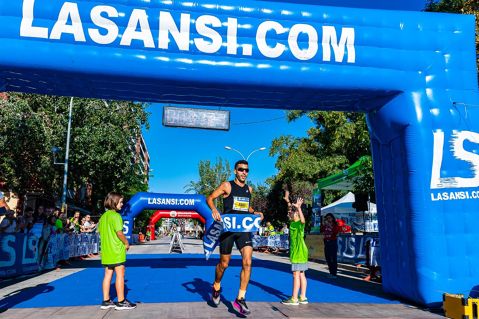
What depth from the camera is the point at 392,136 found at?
676cm

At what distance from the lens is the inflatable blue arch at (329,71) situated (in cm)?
610

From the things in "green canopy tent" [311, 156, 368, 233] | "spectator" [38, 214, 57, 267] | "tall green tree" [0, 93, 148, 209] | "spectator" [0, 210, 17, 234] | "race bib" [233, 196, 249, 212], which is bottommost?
"spectator" [38, 214, 57, 267]

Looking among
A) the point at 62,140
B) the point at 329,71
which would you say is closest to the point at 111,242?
the point at 329,71

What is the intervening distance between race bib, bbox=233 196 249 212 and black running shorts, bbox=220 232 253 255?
14.3 inches

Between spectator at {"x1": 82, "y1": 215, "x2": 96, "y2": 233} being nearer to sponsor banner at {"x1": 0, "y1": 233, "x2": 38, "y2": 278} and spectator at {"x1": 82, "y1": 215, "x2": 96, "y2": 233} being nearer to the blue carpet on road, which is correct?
sponsor banner at {"x1": 0, "y1": 233, "x2": 38, "y2": 278}

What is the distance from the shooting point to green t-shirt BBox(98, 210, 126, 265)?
5.73 metres

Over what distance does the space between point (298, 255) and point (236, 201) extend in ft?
4.35

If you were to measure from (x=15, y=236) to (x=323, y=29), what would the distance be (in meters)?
8.04

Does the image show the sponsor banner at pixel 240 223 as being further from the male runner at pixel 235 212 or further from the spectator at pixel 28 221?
the spectator at pixel 28 221

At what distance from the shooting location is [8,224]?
957 cm

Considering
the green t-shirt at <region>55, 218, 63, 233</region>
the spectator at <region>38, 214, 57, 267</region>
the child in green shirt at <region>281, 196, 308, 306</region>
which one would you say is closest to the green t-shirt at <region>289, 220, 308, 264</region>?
the child in green shirt at <region>281, 196, 308, 306</region>

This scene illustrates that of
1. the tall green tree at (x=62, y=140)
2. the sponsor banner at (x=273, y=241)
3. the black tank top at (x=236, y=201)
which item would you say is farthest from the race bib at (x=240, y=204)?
the tall green tree at (x=62, y=140)

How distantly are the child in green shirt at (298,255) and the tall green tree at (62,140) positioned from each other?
19332 millimetres

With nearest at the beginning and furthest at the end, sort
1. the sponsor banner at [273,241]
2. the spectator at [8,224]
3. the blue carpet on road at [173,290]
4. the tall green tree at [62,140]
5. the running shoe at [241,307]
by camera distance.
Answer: the running shoe at [241,307]
the blue carpet on road at [173,290]
the spectator at [8,224]
the sponsor banner at [273,241]
the tall green tree at [62,140]
